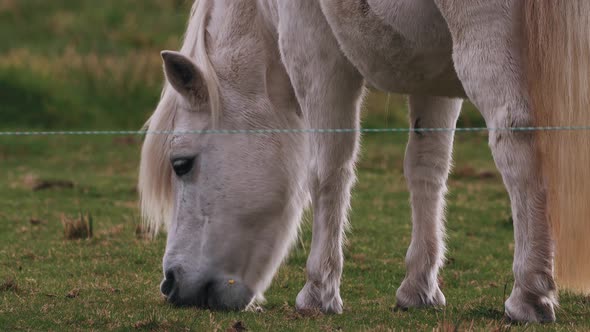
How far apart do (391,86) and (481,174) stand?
8.09m

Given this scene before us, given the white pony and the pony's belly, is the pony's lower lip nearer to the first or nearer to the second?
the white pony

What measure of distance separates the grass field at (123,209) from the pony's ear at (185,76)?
1.26 metres

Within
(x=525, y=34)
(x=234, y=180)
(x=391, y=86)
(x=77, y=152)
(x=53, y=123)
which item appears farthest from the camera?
(x=53, y=123)

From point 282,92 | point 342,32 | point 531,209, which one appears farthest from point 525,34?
point 282,92

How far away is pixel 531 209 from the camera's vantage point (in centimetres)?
458

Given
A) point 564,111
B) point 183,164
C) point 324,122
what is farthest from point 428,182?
point 564,111

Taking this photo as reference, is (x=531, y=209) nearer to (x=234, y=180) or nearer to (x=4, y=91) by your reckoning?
(x=234, y=180)

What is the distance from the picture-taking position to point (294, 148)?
21.3 ft

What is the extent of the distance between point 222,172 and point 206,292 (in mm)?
716

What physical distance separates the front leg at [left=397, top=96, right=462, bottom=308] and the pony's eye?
1.30m

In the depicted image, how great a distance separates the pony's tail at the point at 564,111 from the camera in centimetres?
437

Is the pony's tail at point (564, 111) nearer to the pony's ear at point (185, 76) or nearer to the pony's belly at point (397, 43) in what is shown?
the pony's belly at point (397, 43)

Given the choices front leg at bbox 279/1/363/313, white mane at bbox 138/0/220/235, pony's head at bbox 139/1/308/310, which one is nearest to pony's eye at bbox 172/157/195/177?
pony's head at bbox 139/1/308/310

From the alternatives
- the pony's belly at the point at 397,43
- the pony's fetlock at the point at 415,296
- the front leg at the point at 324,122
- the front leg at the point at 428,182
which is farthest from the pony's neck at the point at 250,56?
the pony's fetlock at the point at 415,296
